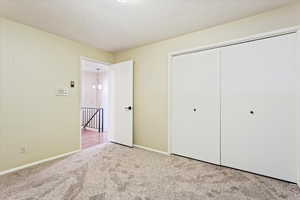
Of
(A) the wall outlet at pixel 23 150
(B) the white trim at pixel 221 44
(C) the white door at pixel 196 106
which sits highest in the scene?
(B) the white trim at pixel 221 44

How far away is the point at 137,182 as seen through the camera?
2080 mm

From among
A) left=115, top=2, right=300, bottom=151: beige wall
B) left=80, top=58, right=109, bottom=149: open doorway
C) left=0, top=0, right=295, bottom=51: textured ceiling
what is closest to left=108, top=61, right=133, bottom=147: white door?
left=115, top=2, right=300, bottom=151: beige wall

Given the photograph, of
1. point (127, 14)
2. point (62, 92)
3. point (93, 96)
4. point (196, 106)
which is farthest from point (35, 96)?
point (93, 96)

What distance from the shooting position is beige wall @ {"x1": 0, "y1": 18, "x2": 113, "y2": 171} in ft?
7.68

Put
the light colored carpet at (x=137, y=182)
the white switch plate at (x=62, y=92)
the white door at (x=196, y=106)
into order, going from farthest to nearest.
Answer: the white switch plate at (x=62, y=92)
the white door at (x=196, y=106)
the light colored carpet at (x=137, y=182)

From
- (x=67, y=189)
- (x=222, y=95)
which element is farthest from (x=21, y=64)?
(x=222, y=95)

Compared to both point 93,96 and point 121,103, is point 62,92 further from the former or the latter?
point 93,96

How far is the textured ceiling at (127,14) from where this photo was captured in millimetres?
1992

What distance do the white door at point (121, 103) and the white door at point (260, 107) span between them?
204 cm

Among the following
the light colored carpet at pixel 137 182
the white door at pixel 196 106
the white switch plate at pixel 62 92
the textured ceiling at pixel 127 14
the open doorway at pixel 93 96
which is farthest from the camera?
the open doorway at pixel 93 96

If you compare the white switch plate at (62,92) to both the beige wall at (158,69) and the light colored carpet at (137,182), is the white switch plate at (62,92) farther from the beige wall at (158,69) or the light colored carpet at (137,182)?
the beige wall at (158,69)

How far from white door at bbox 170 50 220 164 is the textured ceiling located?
2.05 ft

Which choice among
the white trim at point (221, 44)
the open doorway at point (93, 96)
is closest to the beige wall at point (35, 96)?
the white trim at point (221, 44)

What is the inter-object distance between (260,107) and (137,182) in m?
2.11
